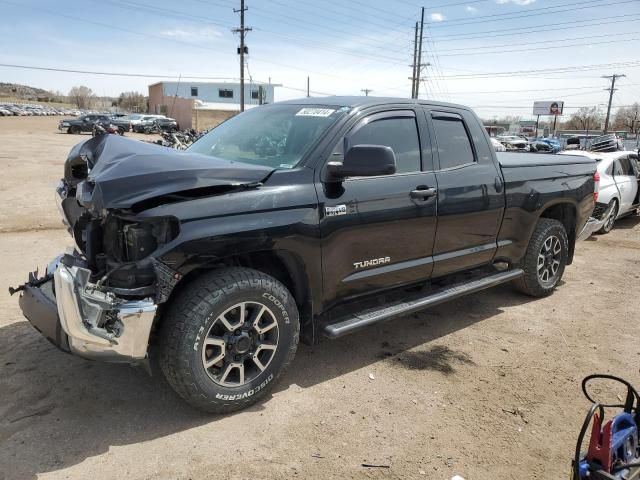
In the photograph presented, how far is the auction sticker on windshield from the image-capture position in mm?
3766

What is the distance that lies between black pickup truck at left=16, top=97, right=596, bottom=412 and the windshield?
0.02 meters

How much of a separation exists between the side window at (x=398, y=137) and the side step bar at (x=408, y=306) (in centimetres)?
105

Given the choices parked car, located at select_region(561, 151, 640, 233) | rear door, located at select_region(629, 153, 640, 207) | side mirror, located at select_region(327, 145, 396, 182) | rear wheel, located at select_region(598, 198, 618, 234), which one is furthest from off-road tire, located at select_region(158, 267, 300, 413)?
rear door, located at select_region(629, 153, 640, 207)

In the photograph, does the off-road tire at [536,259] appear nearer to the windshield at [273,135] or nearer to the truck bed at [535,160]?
the truck bed at [535,160]

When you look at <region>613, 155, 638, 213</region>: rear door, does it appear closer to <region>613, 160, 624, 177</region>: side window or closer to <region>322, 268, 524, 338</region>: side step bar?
<region>613, 160, 624, 177</region>: side window

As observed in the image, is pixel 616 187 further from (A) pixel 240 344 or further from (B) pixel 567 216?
(A) pixel 240 344

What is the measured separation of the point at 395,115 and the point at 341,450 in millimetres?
2486

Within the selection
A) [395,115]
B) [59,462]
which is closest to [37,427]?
[59,462]

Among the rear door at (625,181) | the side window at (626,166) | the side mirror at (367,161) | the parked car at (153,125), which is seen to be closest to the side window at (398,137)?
the side mirror at (367,161)

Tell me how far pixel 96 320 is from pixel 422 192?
8.06 feet

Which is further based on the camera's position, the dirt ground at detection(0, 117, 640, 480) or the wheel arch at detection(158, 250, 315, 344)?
the wheel arch at detection(158, 250, 315, 344)

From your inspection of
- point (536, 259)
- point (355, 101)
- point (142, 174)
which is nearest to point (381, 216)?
point (355, 101)

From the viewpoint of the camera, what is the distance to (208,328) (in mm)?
2891

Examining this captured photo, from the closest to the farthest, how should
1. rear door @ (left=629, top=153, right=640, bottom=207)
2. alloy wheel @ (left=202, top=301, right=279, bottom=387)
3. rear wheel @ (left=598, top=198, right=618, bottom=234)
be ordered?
alloy wheel @ (left=202, top=301, right=279, bottom=387), rear wheel @ (left=598, top=198, right=618, bottom=234), rear door @ (left=629, top=153, right=640, bottom=207)
